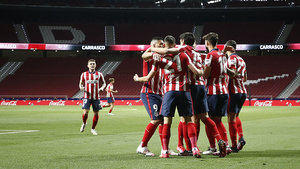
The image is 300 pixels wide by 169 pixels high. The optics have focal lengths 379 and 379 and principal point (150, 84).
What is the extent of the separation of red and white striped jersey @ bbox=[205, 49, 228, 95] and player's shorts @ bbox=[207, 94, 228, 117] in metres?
0.08

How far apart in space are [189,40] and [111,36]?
38.9 m

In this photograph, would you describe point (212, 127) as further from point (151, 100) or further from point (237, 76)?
point (237, 76)

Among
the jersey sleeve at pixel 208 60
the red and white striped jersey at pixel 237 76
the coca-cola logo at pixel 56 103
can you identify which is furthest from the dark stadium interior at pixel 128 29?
the jersey sleeve at pixel 208 60

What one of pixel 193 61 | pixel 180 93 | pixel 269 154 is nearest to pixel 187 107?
pixel 180 93

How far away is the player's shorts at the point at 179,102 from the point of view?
22.4 feet

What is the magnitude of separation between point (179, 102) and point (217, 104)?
1084 mm

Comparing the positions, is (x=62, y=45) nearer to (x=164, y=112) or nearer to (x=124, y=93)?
(x=124, y=93)

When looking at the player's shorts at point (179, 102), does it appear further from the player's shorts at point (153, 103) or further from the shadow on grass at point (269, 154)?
the shadow on grass at point (269, 154)

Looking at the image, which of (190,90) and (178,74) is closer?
(178,74)

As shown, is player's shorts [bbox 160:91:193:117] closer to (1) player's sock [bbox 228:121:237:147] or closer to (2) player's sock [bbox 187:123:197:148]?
(2) player's sock [bbox 187:123:197:148]

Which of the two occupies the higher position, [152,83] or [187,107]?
[152,83]

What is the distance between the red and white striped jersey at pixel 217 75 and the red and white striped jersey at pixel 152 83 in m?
0.98

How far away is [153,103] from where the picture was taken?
7.57m

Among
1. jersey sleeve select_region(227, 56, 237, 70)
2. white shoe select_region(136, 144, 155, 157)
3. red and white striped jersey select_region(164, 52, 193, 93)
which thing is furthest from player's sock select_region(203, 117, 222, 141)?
jersey sleeve select_region(227, 56, 237, 70)
